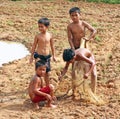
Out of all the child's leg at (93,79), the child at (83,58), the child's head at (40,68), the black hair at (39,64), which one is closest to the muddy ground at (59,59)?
the child's leg at (93,79)

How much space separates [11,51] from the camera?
10633 millimetres

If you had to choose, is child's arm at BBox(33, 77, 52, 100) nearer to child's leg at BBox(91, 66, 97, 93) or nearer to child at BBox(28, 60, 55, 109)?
child at BBox(28, 60, 55, 109)

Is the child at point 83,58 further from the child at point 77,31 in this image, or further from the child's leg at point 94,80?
the child at point 77,31

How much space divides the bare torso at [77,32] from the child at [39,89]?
1114 millimetres

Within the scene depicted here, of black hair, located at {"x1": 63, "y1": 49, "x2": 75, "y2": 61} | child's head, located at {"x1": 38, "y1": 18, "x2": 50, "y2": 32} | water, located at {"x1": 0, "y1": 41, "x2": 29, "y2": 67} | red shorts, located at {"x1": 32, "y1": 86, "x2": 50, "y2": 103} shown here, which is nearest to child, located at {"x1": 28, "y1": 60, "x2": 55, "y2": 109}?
red shorts, located at {"x1": 32, "y1": 86, "x2": 50, "y2": 103}

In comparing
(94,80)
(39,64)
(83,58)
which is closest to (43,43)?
(39,64)

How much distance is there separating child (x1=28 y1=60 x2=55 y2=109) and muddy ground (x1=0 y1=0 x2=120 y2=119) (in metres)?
0.19

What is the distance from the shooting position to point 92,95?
23.4ft

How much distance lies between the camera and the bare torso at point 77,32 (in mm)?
7578

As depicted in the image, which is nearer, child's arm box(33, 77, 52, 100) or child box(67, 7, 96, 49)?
child's arm box(33, 77, 52, 100)

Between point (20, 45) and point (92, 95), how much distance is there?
4405 mm

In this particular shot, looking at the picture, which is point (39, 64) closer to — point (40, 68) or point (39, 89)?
point (40, 68)

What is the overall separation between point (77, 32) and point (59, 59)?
228cm

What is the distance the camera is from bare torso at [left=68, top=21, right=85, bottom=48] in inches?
298
